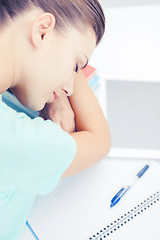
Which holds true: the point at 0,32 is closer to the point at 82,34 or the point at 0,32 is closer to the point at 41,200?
the point at 82,34

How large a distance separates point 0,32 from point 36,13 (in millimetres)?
72

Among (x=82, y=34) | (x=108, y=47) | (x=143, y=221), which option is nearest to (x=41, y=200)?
(x=143, y=221)

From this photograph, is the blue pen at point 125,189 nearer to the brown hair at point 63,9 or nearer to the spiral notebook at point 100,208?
the spiral notebook at point 100,208

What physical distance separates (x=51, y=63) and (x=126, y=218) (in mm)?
374

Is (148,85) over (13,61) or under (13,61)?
under

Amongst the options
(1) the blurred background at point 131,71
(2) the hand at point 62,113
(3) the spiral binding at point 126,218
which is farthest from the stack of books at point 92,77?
(3) the spiral binding at point 126,218

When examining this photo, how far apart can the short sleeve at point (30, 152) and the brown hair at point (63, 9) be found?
167mm

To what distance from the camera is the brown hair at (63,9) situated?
0.54 metres

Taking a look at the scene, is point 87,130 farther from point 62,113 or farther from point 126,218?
point 126,218

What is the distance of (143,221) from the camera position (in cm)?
69

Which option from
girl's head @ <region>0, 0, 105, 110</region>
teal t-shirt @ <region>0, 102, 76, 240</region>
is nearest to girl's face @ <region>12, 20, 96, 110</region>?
girl's head @ <region>0, 0, 105, 110</region>

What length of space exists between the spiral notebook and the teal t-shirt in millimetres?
Answer: 125

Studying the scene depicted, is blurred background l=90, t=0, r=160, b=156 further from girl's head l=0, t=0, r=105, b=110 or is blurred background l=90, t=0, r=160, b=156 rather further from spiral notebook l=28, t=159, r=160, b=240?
girl's head l=0, t=0, r=105, b=110

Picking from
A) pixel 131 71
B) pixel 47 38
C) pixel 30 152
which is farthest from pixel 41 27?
pixel 131 71
